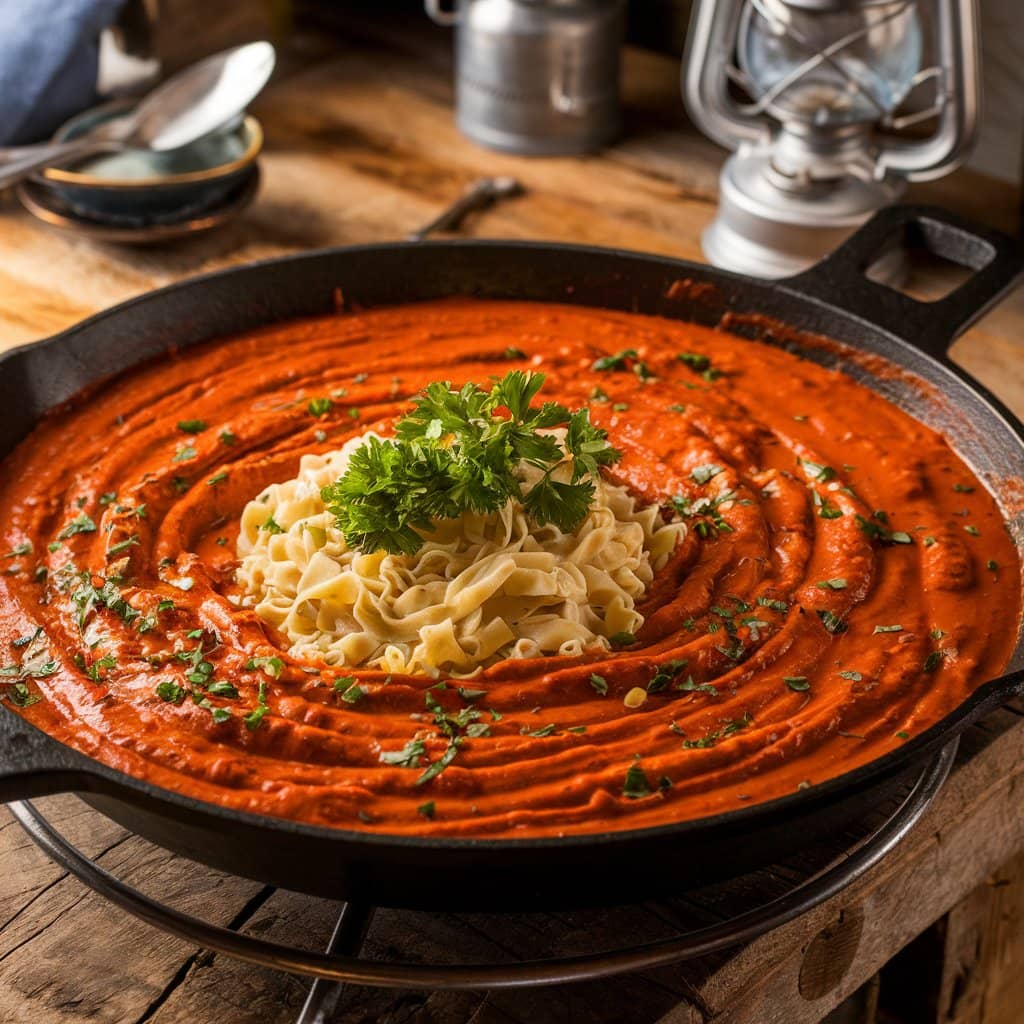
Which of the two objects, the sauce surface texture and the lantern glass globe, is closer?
the sauce surface texture

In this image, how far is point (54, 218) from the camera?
491cm

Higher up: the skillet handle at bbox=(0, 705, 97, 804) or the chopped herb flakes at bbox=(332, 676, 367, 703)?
the skillet handle at bbox=(0, 705, 97, 804)

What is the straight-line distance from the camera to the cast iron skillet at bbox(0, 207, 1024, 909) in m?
2.18

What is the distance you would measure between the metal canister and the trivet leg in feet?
12.3

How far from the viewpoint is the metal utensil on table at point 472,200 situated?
17.0ft

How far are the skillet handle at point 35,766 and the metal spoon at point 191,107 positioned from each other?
3188 mm

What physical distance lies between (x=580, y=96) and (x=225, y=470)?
9.45 ft

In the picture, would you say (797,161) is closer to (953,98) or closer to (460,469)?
(953,98)

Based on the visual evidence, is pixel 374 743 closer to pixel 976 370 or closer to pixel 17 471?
pixel 17 471

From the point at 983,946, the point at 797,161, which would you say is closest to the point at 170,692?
the point at 983,946

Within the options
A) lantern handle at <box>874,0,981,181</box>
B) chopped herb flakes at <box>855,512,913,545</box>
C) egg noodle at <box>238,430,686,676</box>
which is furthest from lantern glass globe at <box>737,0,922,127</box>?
egg noodle at <box>238,430,686,676</box>

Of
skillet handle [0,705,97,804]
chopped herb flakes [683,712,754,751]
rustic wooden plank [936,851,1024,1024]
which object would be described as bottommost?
rustic wooden plank [936,851,1024,1024]

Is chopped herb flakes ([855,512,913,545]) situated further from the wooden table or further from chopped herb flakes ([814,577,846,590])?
the wooden table

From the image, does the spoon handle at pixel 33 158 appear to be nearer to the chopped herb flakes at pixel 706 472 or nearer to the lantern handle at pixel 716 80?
the lantern handle at pixel 716 80
